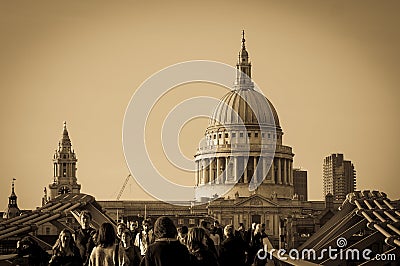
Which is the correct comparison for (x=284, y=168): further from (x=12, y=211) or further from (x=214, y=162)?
(x=12, y=211)

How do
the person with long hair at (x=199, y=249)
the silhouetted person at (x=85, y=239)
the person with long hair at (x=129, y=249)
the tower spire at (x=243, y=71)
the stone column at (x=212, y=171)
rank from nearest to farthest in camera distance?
1. the person with long hair at (x=199, y=249)
2. the person with long hair at (x=129, y=249)
3. the silhouetted person at (x=85, y=239)
4. the stone column at (x=212, y=171)
5. the tower spire at (x=243, y=71)

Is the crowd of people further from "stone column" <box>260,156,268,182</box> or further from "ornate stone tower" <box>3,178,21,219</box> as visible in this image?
"stone column" <box>260,156,268,182</box>

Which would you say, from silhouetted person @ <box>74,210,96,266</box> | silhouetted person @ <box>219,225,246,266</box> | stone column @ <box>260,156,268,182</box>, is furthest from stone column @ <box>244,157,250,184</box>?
silhouetted person @ <box>219,225,246,266</box>

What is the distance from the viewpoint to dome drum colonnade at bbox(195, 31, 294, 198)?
155000 millimetres

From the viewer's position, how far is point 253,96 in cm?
16250

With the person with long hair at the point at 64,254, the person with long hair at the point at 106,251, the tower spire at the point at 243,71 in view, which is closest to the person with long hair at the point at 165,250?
the person with long hair at the point at 106,251

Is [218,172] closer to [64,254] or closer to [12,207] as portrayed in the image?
[12,207]

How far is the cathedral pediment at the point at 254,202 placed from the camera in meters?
146

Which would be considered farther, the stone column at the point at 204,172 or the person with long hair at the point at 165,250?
the stone column at the point at 204,172

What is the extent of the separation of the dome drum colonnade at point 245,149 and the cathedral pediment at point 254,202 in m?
6.34

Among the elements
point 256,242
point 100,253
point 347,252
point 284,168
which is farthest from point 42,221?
point 284,168

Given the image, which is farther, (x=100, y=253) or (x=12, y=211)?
(x=12, y=211)

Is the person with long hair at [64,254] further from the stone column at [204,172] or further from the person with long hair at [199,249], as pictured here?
the stone column at [204,172]

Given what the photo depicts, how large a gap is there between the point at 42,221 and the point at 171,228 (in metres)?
30.8
